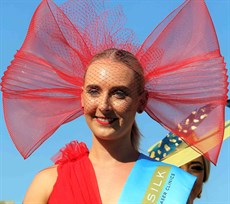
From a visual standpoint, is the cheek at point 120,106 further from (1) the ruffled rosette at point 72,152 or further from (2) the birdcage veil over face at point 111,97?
(1) the ruffled rosette at point 72,152

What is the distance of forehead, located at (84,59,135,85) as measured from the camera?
448cm

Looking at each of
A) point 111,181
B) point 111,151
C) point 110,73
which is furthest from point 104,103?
point 111,181

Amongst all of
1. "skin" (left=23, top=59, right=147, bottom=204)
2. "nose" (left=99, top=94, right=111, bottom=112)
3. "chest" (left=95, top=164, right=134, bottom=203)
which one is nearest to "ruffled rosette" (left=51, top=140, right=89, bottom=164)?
"skin" (left=23, top=59, right=147, bottom=204)

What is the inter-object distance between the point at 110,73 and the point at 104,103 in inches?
7.9

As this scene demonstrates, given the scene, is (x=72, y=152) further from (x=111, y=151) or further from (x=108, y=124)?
(x=108, y=124)

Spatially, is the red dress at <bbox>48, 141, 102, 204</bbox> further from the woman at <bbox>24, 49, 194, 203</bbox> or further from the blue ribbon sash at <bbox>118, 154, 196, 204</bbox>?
the blue ribbon sash at <bbox>118, 154, 196, 204</bbox>

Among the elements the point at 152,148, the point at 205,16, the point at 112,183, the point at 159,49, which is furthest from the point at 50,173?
the point at 152,148

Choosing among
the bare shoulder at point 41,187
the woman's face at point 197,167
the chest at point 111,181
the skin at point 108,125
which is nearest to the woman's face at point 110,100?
the skin at point 108,125

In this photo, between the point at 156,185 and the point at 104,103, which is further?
the point at 156,185

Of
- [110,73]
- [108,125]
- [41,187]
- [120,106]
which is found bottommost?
[41,187]

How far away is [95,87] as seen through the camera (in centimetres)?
450

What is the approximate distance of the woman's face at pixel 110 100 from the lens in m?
4.43

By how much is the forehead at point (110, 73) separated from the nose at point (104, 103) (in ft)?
0.31

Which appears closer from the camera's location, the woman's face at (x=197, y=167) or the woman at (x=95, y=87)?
the woman at (x=95, y=87)
